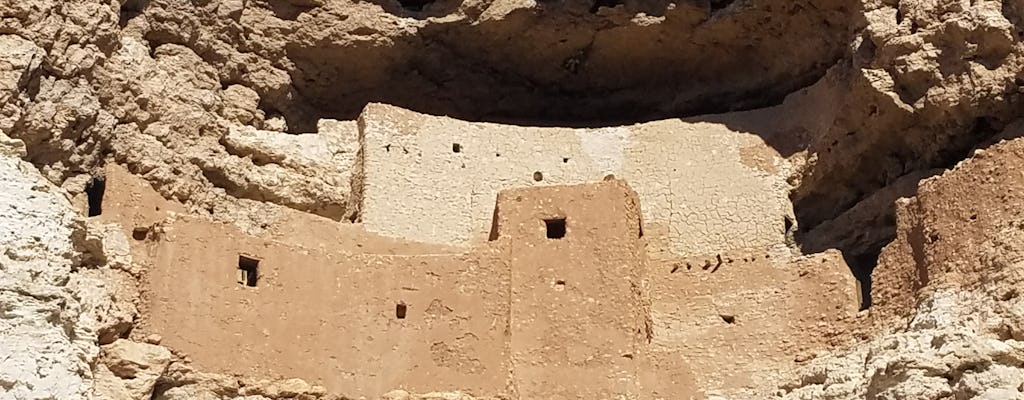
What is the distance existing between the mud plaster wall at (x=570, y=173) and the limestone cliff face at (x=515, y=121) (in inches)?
7.1

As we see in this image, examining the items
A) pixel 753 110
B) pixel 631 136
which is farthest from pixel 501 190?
pixel 753 110

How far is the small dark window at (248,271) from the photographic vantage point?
1759 centimetres

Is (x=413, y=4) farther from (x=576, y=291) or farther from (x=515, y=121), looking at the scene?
(x=576, y=291)

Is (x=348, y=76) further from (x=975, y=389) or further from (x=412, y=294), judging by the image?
(x=975, y=389)

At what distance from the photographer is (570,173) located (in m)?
21.2

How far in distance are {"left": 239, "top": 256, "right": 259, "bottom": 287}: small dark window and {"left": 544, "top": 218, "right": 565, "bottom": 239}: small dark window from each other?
326cm

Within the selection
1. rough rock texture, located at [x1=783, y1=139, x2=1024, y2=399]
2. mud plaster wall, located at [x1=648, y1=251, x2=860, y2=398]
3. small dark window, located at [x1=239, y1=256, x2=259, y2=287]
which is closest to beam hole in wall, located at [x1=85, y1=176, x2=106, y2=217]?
small dark window, located at [x1=239, y1=256, x2=259, y2=287]

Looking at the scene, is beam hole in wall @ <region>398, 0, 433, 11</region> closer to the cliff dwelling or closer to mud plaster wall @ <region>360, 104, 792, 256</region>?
mud plaster wall @ <region>360, 104, 792, 256</region>

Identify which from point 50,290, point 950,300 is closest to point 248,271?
point 50,290

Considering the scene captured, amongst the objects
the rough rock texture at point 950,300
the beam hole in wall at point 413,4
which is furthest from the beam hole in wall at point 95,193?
the rough rock texture at point 950,300

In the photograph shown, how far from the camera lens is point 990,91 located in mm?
17828

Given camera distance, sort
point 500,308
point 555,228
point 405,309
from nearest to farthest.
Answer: point 405,309 < point 500,308 < point 555,228

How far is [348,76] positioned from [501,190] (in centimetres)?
288

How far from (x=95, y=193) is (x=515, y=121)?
6371 millimetres
